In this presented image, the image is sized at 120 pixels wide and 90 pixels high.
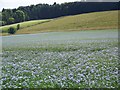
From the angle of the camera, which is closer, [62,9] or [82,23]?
[82,23]

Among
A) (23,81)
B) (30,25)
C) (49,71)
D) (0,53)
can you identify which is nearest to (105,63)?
(49,71)

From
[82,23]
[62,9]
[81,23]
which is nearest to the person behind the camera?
[81,23]

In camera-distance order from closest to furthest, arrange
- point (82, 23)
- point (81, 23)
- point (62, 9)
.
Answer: point (81, 23), point (82, 23), point (62, 9)

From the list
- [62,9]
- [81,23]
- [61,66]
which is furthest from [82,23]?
[61,66]

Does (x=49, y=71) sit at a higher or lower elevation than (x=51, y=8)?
lower

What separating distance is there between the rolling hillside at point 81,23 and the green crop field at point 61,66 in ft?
40.2

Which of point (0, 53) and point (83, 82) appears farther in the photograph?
point (0, 53)

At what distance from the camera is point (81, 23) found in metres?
42.9

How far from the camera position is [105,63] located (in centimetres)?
1656

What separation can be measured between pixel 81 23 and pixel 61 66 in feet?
88.7

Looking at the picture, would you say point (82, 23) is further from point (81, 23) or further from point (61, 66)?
point (61, 66)

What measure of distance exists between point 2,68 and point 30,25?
29.8 meters

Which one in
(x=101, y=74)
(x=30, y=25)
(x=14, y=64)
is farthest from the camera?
(x=30, y=25)

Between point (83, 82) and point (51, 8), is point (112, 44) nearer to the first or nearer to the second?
point (83, 82)
